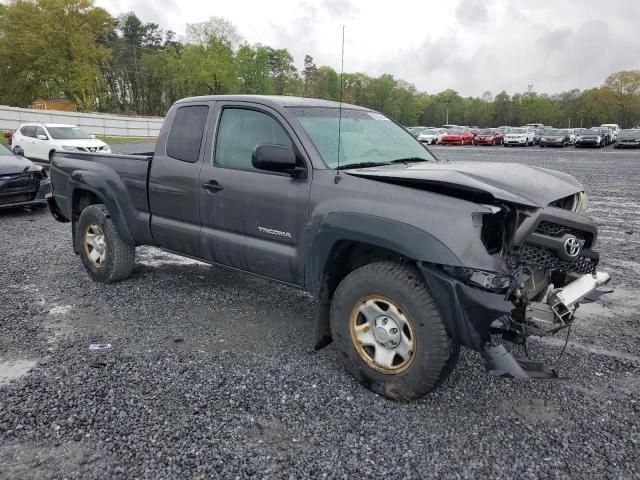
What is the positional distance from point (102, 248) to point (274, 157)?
2.94m

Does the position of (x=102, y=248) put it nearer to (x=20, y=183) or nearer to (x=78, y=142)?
(x=20, y=183)

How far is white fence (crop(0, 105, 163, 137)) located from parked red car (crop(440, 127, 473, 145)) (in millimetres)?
23176

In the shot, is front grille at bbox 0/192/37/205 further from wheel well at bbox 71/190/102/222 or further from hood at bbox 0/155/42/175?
wheel well at bbox 71/190/102/222

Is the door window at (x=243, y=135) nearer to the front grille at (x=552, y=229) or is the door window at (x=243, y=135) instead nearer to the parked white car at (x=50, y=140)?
the front grille at (x=552, y=229)

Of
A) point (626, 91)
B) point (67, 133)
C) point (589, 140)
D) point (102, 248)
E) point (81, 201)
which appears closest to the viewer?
point (102, 248)

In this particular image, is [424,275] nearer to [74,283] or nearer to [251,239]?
[251,239]

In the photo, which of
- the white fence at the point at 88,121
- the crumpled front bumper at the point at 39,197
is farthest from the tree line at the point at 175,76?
the white fence at the point at 88,121

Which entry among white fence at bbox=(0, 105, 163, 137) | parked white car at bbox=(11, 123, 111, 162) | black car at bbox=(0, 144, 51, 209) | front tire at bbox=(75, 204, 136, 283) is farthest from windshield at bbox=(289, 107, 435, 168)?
white fence at bbox=(0, 105, 163, 137)

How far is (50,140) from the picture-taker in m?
18.3

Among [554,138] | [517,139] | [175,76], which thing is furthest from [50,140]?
[175,76]

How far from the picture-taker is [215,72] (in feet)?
214

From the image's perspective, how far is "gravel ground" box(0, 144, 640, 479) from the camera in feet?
8.89

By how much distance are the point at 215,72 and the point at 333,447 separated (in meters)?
67.6

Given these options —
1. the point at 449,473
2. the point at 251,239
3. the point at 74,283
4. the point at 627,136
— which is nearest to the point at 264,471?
the point at 449,473
